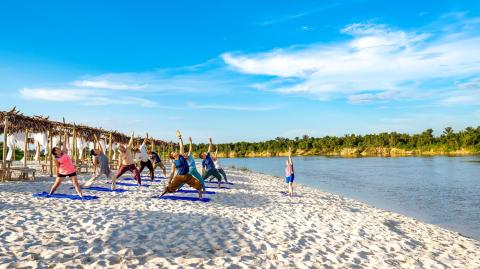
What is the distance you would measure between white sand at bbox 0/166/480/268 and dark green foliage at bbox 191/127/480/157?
270ft

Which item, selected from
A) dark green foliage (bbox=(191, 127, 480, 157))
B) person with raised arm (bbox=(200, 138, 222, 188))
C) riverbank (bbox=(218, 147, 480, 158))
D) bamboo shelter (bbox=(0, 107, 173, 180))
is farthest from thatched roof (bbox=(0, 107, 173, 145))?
riverbank (bbox=(218, 147, 480, 158))

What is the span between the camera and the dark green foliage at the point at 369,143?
3214 inches

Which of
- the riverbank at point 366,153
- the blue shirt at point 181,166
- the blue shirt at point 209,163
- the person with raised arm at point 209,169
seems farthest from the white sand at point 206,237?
the riverbank at point 366,153

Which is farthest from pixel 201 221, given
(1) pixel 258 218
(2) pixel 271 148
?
(2) pixel 271 148

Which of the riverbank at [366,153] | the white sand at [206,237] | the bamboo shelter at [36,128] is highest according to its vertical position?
the bamboo shelter at [36,128]

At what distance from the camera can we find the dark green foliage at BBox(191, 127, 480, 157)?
81644 millimetres

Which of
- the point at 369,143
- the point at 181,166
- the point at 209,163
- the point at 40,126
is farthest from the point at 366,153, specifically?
the point at 181,166

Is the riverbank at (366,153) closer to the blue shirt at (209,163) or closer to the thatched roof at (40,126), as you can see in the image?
the thatched roof at (40,126)

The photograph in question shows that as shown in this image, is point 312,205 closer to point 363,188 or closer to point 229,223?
point 229,223

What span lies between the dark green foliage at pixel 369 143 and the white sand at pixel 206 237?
8245 cm

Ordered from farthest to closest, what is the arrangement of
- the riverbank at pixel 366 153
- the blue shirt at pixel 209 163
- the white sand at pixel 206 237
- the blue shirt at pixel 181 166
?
1. the riverbank at pixel 366 153
2. the blue shirt at pixel 209 163
3. the blue shirt at pixel 181 166
4. the white sand at pixel 206 237

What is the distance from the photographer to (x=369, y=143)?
96.8m

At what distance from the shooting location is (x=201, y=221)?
25.2ft

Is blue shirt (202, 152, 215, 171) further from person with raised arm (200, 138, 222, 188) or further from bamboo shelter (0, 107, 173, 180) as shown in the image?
bamboo shelter (0, 107, 173, 180)
